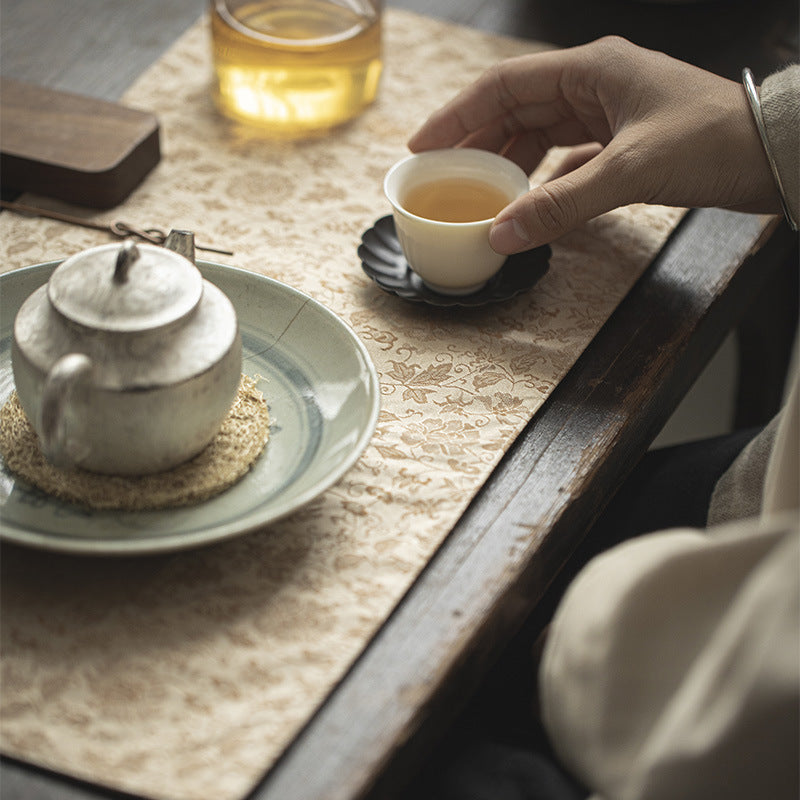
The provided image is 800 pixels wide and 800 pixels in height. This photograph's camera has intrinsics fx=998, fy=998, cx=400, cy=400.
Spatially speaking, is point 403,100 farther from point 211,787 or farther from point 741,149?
point 211,787

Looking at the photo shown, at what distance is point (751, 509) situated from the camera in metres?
0.64

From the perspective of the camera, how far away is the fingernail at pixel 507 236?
2.29 feet

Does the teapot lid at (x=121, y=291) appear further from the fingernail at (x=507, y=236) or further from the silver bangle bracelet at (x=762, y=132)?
the silver bangle bracelet at (x=762, y=132)

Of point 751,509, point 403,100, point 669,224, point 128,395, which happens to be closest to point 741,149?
point 669,224

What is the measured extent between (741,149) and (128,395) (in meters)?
0.48

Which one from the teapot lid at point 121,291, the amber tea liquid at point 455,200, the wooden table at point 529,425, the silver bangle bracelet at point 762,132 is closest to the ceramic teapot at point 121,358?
the teapot lid at point 121,291

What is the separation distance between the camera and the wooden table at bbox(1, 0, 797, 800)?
1.57ft

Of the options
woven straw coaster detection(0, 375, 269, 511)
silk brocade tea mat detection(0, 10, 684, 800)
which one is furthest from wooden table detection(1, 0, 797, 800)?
woven straw coaster detection(0, 375, 269, 511)

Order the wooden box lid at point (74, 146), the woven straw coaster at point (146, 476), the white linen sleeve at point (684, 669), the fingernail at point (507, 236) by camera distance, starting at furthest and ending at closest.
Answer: the wooden box lid at point (74, 146) < the fingernail at point (507, 236) < the woven straw coaster at point (146, 476) < the white linen sleeve at point (684, 669)

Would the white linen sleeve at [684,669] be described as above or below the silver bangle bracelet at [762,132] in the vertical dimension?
below

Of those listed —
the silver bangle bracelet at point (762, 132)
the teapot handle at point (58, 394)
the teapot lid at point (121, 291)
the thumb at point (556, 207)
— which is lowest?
the teapot handle at point (58, 394)

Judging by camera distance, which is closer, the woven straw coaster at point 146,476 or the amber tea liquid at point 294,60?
the woven straw coaster at point 146,476

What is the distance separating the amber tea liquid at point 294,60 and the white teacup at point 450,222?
217mm

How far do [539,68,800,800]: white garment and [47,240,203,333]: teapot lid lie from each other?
9.7 inches
